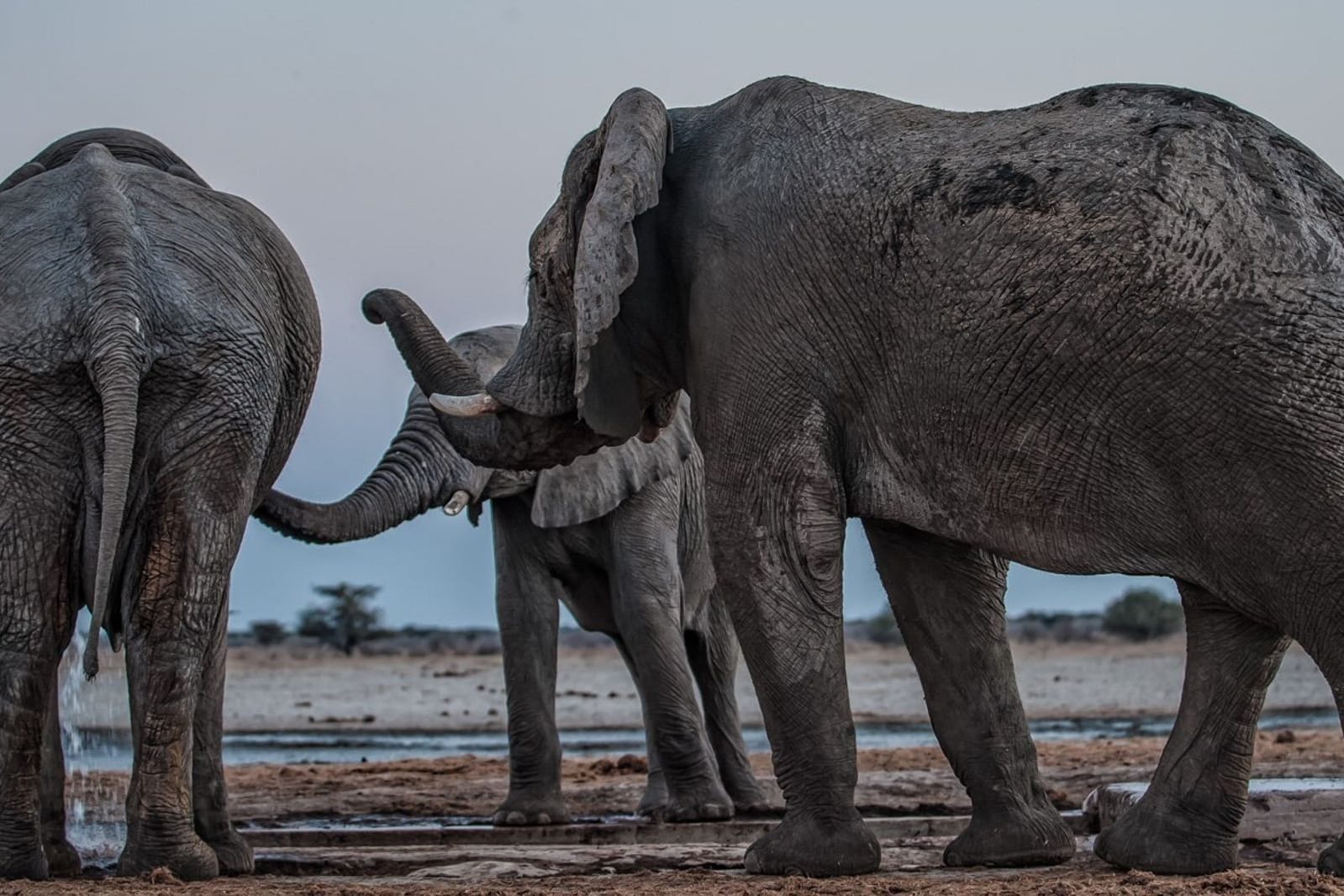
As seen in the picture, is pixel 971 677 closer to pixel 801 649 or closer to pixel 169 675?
pixel 801 649

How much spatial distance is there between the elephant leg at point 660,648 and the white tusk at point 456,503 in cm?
93

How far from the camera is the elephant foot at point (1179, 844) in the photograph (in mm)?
7039

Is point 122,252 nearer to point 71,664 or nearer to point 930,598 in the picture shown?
point 930,598

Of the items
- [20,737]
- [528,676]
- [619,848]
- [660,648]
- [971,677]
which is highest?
[660,648]

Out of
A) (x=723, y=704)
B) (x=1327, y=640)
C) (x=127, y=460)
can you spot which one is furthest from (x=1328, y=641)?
(x=723, y=704)

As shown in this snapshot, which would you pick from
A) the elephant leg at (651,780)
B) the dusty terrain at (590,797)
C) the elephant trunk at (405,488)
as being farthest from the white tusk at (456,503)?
the dusty terrain at (590,797)

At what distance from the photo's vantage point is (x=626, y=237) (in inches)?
294

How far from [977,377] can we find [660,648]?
464 cm

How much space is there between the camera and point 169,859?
24.7ft

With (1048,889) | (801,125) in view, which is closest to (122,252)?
(801,125)

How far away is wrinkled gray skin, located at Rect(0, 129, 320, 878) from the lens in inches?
293

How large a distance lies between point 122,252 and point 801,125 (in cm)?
228

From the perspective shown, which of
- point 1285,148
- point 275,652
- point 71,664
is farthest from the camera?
point 275,652

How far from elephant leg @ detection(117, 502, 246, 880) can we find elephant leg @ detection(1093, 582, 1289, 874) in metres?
3.11
